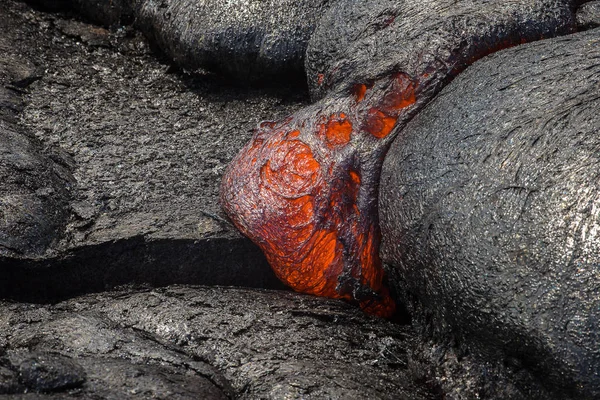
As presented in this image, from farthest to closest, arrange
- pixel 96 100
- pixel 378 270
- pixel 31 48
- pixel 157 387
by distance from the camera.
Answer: pixel 31 48, pixel 96 100, pixel 378 270, pixel 157 387

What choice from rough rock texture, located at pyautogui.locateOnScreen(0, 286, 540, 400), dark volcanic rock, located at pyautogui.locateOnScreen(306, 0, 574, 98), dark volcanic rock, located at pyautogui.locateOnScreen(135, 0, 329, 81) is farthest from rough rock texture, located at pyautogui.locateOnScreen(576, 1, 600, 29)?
rough rock texture, located at pyautogui.locateOnScreen(0, 286, 540, 400)

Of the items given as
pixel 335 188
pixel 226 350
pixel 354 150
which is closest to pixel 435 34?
pixel 354 150

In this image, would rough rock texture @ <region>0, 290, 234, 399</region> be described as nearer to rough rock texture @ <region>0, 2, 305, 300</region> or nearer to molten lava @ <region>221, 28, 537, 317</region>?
rough rock texture @ <region>0, 2, 305, 300</region>

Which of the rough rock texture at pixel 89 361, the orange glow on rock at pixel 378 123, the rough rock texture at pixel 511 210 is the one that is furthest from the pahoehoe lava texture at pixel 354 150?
the rough rock texture at pixel 89 361

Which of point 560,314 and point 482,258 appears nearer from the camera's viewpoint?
point 560,314

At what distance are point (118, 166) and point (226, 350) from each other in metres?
1.19

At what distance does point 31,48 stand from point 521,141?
285 cm

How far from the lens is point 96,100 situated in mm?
3662

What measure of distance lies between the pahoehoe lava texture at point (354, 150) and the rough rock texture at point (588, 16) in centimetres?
5

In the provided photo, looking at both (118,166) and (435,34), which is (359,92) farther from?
(118,166)

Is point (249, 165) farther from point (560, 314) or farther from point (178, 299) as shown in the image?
point (560, 314)

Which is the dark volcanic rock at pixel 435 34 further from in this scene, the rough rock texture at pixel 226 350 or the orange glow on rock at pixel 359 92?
the rough rock texture at pixel 226 350

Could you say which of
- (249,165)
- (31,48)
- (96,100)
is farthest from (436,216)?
(31,48)

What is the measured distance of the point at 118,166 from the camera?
3201 mm
